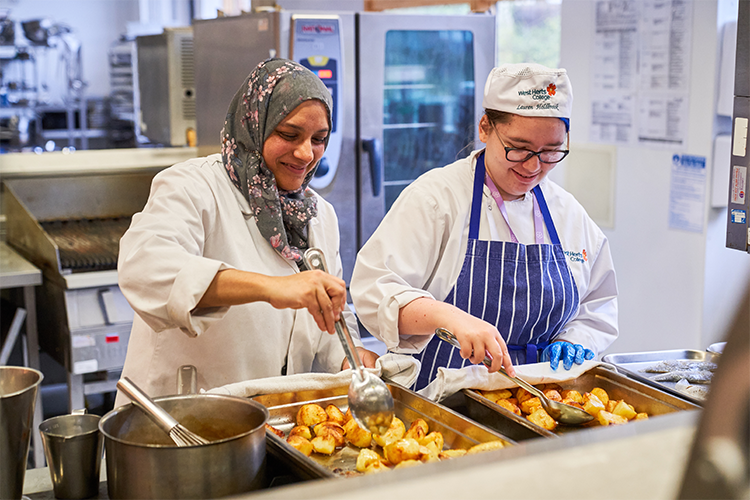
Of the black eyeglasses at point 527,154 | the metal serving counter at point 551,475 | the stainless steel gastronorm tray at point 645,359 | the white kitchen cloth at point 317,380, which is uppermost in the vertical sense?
the black eyeglasses at point 527,154

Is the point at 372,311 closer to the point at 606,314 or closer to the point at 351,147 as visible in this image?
the point at 606,314

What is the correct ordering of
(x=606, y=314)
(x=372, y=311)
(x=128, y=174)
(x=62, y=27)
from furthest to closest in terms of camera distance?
(x=62, y=27), (x=128, y=174), (x=606, y=314), (x=372, y=311)

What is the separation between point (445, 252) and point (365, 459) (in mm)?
699

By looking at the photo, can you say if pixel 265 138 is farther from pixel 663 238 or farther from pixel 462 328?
pixel 663 238

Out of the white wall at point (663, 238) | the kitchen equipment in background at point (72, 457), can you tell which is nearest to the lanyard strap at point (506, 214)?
the kitchen equipment in background at point (72, 457)

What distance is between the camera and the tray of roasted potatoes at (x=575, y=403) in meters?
1.59

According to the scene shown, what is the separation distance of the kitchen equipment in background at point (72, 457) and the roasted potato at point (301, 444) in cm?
34

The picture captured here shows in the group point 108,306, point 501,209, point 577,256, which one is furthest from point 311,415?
point 108,306

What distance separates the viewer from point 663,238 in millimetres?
3584

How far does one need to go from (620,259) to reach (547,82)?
217cm

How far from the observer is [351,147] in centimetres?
344

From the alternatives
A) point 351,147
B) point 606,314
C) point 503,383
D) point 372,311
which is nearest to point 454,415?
point 503,383

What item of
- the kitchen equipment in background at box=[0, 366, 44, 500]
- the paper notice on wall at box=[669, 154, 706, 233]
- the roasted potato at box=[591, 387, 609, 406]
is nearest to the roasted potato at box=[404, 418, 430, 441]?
the roasted potato at box=[591, 387, 609, 406]

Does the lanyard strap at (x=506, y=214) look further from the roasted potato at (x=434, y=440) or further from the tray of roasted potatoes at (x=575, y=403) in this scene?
the roasted potato at (x=434, y=440)
